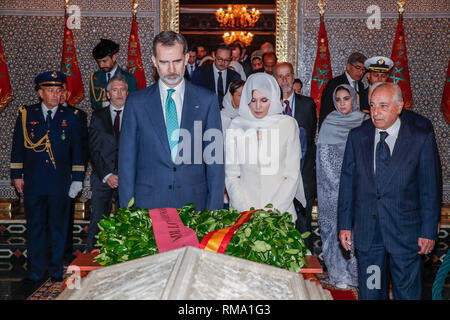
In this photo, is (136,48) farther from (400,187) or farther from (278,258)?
(278,258)

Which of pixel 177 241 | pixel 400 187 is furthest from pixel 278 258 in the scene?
pixel 400 187

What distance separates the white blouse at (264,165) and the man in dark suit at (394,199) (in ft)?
1.52

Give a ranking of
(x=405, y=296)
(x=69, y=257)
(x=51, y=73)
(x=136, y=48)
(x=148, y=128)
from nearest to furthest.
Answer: (x=148, y=128)
(x=405, y=296)
(x=51, y=73)
(x=69, y=257)
(x=136, y=48)

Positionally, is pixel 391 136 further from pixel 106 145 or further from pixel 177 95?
pixel 106 145

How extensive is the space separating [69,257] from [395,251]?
12.5 feet

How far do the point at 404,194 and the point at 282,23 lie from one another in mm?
5073

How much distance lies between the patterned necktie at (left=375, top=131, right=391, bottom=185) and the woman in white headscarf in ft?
1.67

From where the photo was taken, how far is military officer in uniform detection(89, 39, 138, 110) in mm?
6230

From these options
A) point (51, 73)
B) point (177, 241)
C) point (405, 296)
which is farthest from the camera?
point (51, 73)

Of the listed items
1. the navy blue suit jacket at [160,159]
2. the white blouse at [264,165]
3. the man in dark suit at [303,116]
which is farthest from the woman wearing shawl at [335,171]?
the navy blue suit jacket at [160,159]

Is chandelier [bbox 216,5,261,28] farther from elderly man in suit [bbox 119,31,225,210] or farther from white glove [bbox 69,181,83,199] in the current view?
elderly man in suit [bbox 119,31,225,210]

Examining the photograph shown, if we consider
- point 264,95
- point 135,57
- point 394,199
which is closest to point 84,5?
point 135,57

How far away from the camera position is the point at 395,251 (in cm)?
330

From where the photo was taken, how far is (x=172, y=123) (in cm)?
298
